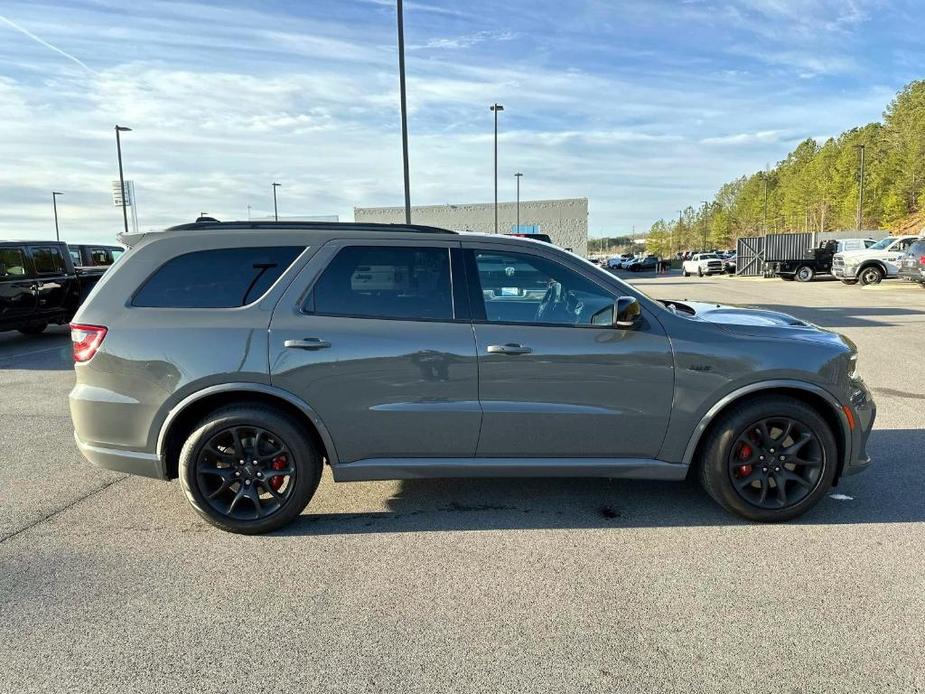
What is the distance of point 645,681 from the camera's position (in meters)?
2.38

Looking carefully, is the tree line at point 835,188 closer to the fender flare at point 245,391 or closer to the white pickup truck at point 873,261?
the white pickup truck at point 873,261

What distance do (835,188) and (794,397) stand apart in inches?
3114

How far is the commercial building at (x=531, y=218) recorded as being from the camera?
52.1 m

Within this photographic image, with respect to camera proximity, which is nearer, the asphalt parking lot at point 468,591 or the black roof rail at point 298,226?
the asphalt parking lot at point 468,591

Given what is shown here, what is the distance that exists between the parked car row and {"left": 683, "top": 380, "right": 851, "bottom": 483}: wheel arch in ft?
39.1

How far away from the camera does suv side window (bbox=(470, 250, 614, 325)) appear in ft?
11.9

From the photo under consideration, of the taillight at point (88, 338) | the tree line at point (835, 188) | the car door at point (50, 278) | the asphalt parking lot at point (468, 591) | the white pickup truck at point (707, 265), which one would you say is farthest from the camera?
the tree line at point (835, 188)

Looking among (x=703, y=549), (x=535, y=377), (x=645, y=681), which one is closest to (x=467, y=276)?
(x=535, y=377)

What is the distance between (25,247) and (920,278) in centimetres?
2363

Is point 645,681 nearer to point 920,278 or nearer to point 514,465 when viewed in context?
point 514,465

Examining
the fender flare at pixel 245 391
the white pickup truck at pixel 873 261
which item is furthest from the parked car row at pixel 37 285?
the white pickup truck at pixel 873 261

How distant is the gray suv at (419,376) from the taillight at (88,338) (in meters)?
0.01

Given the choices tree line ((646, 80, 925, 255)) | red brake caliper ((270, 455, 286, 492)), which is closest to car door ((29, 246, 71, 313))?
red brake caliper ((270, 455, 286, 492))

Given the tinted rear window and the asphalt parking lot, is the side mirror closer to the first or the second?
the asphalt parking lot
